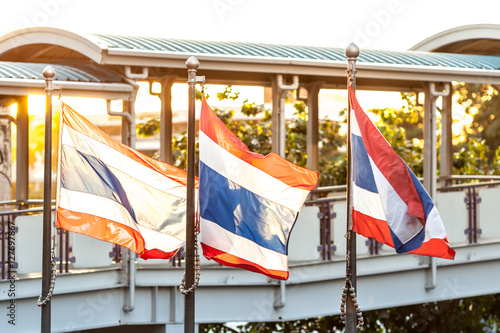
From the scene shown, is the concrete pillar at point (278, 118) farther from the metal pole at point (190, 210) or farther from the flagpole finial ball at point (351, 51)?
the metal pole at point (190, 210)

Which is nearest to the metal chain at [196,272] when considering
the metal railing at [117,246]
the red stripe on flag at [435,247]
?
the red stripe on flag at [435,247]

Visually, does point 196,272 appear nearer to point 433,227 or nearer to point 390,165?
point 390,165

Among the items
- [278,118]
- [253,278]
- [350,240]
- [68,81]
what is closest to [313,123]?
[278,118]

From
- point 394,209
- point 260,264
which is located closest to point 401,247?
point 394,209

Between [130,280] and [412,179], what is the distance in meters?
4.12

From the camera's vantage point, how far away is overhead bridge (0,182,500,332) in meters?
10.0

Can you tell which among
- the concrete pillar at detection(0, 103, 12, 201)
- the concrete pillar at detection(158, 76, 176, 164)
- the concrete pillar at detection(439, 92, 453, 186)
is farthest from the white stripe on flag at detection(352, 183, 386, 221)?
the concrete pillar at detection(439, 92, 453, 186)

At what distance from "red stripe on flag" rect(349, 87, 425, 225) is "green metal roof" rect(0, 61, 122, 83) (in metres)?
3.94

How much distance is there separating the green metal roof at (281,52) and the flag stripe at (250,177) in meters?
2.79

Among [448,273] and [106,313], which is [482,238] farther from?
[106,313]

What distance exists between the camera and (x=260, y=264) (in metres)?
7.95

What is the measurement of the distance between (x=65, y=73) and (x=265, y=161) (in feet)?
12.4

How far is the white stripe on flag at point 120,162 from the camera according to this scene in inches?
333

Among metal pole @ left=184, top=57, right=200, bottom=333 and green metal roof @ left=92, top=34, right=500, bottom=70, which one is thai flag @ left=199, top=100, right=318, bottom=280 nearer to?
metal pole @ left=184, top=57, right=200, bottom=333
